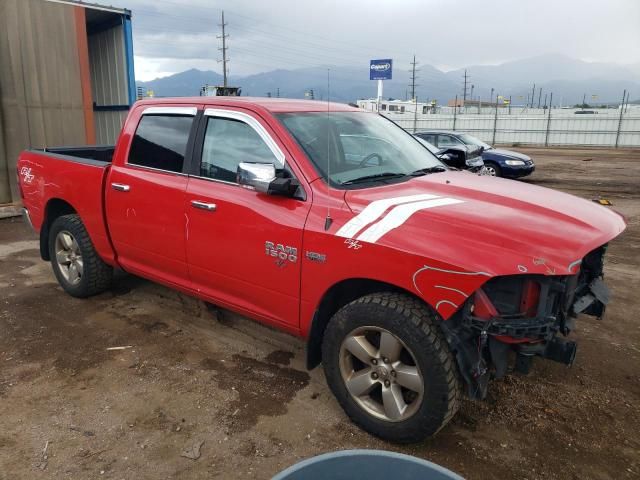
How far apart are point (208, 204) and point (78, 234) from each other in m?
1.97

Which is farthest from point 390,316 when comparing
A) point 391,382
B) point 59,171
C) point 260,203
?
point 59,171

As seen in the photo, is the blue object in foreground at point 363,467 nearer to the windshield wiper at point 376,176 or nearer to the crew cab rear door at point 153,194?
the windshield wiper at point 376,176

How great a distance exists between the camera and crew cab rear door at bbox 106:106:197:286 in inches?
150

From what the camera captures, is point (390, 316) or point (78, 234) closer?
point (390, 316)

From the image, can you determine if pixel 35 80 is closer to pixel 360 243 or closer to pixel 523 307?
pixel 360 243

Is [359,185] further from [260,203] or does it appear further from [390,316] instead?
[390,316]

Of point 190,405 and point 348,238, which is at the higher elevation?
point 348,238

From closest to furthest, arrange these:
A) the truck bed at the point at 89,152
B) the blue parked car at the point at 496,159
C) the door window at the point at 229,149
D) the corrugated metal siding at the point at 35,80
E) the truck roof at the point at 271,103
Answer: the door window at the point at 229,149, the truck roof at the point at 271,103, the truck bed at the point at 89,152, the corrugated metal siding at the point at 35,80, the blue parked car at the point at 496,159

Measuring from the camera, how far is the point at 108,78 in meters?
11.6

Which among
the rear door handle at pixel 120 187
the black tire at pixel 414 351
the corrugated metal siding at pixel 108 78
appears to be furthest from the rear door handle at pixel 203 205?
the corrugated metal siding at pixel 108 78

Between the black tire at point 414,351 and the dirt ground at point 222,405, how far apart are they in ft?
0.51

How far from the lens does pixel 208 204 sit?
11.5 ft

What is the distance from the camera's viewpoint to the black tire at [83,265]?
4.77 metres

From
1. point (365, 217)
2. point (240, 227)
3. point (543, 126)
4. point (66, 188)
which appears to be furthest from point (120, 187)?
point (543, 126)
